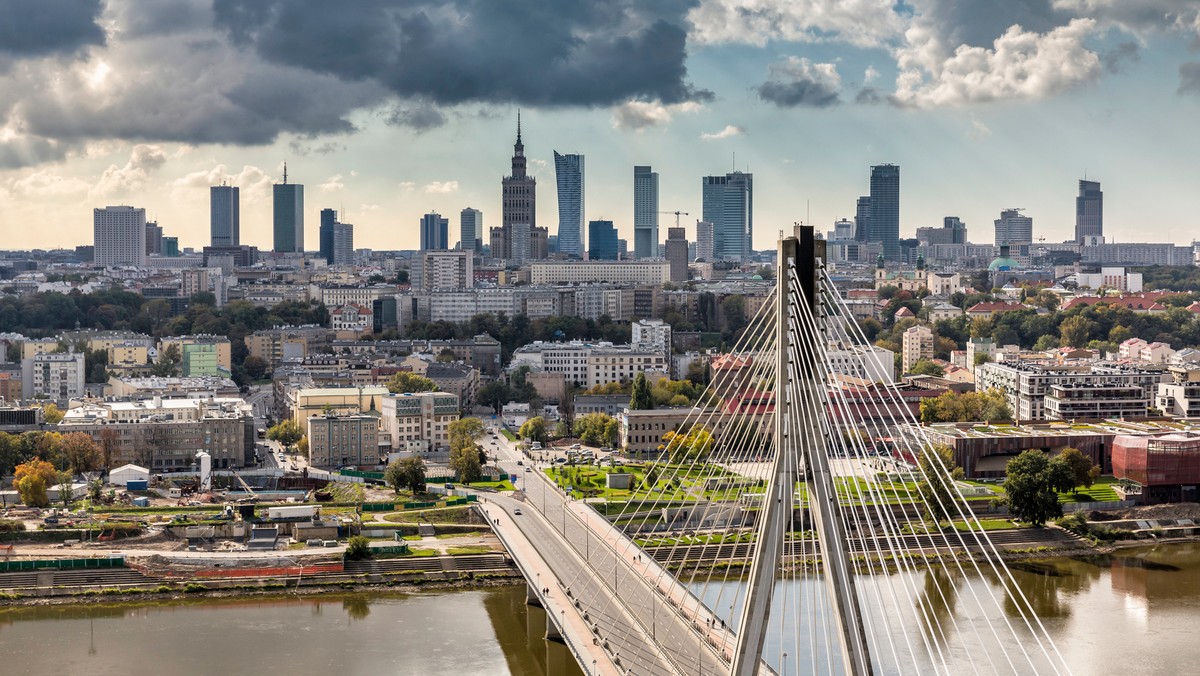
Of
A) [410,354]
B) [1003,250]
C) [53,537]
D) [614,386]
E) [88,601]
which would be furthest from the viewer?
[1003,250]

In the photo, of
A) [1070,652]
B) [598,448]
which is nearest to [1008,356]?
[598,448]

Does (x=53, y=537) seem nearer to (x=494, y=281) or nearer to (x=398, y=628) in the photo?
(x=398, y=628)

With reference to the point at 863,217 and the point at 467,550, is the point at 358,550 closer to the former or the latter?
the point at 467,550

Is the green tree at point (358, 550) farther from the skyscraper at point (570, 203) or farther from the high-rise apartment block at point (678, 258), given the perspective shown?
the skyscraper at point (570, 203)

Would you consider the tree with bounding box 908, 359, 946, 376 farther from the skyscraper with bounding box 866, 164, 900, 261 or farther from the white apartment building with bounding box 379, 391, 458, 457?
the skyscraper with bounding box 866, 164, 900, 261

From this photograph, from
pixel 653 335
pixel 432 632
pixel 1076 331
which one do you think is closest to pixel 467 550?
pixel 432 632

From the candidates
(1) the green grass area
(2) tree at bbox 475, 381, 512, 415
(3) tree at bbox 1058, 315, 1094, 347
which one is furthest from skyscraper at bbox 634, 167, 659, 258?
(1) the green grass area

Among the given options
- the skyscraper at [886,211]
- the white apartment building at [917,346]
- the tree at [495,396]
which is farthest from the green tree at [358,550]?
the skyscraper at [886,211]
